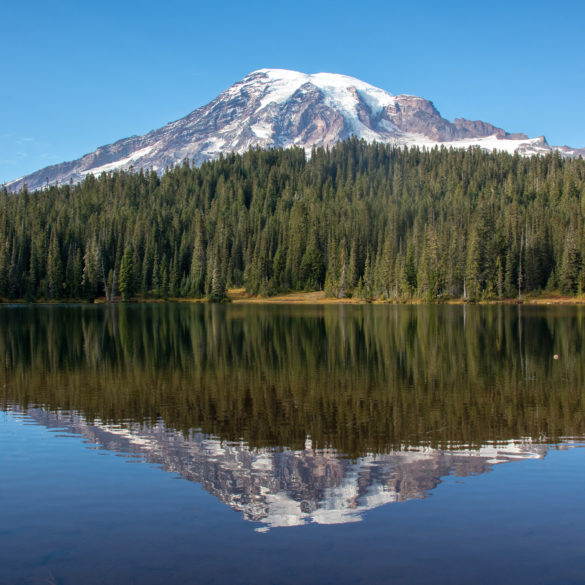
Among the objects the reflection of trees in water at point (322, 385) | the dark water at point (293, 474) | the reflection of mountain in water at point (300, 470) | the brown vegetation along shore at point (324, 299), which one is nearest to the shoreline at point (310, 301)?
the brown vegetation along shore at point (324, 299)

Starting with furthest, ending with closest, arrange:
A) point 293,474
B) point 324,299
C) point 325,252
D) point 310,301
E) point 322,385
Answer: point 325,252 → point 324,299 → point 310,301 → point 322,385 → point 293,474

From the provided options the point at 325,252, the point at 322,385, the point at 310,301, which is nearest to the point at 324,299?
the point at 310,301

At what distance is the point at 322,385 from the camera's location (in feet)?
86.7

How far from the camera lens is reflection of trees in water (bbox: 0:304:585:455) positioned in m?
19.1

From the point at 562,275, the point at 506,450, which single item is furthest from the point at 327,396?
the point at 562,275

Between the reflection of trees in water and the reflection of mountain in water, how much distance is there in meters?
1.06

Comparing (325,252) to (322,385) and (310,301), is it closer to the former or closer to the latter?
(310,301)

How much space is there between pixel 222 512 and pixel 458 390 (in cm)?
1563

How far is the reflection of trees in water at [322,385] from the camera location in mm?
19141

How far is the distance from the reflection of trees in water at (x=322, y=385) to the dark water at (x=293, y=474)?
5.6 inches

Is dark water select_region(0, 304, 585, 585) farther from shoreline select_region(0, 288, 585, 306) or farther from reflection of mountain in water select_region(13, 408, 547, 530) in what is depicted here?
shoreline select_region(0, 288, 585, 306)

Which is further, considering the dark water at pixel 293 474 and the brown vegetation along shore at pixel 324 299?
the brown vegetation along shore at pixel 324 299

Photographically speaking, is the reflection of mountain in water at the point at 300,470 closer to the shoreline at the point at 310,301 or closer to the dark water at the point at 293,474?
the dark water at the point at 293,474

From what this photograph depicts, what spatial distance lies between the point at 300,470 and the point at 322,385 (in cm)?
1170
